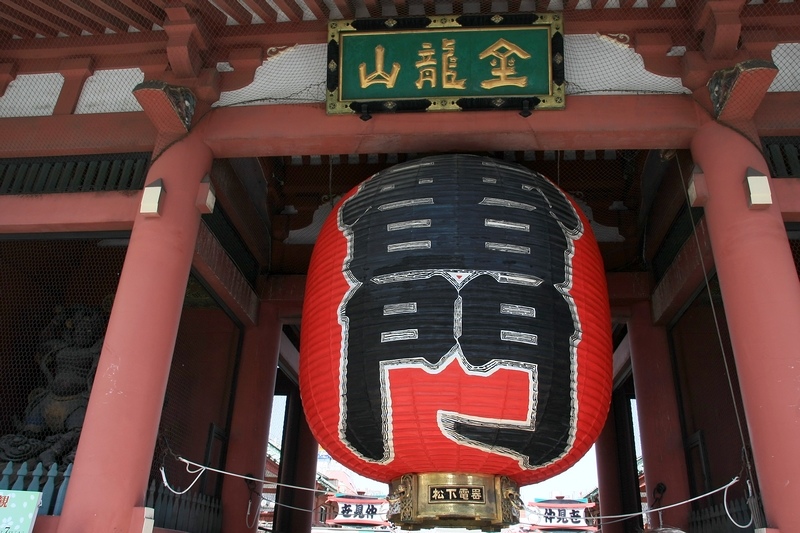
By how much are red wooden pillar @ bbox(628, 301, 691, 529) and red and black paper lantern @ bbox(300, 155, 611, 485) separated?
214 cm

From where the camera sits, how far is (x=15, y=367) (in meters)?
5.45

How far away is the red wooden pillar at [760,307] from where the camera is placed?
3492 millimetres

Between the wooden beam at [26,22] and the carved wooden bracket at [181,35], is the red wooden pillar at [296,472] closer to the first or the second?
the carved wooden bracket at [181,35]

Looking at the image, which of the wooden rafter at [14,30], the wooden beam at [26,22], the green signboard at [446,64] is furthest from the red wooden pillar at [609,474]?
the wooden rafter at [14,30]

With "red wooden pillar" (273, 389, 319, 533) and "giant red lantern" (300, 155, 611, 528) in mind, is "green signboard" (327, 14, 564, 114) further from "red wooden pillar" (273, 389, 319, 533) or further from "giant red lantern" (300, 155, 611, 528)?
"red wooden pillar" (273, 389, 319, 533)

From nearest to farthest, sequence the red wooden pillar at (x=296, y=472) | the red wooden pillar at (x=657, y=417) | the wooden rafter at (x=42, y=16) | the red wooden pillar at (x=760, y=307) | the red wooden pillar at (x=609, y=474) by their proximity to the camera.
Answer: the red wooden pillar at (x=760, y=307)
the wooden rafter at (x=42, y=16)
the red wooden pillar at (x=657, y=417)
the red wooden pillar at (x=609, y=474)
the red wooden pillar at (x=296, y=472)

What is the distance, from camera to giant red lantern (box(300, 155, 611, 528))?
3.50 meters

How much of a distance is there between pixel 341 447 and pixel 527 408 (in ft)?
3.69

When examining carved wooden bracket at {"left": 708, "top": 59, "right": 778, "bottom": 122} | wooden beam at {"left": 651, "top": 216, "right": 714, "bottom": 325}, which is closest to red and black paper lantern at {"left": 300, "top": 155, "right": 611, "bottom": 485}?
wooden beam at {"left": 651, "top": 216, "right": 714, "bottom": 325}

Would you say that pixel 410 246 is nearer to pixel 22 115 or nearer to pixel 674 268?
pixel 674 268

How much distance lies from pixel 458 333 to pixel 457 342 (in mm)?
53

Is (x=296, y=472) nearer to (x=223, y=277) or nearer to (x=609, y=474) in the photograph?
(x=223, y=277)

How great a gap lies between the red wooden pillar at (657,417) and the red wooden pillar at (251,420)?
3.49 metres

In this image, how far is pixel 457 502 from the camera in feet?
11.8
